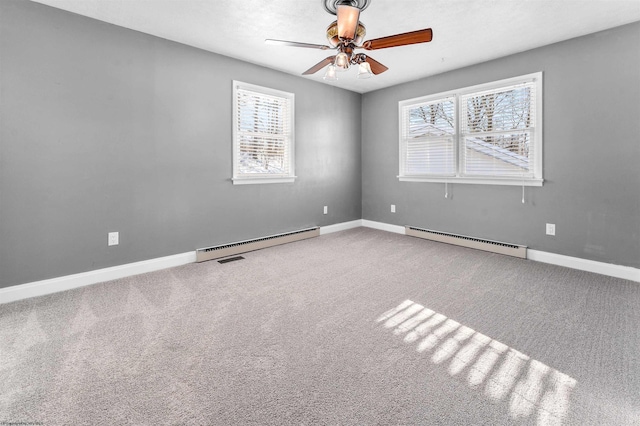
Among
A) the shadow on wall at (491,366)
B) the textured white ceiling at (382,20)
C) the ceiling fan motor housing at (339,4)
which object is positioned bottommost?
the shadow on wall at (491,366)

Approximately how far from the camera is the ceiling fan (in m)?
2.12

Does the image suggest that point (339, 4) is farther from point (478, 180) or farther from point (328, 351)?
point (478, 180)

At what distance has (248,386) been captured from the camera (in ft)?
5.34

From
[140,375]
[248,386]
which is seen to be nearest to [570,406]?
[248,386]

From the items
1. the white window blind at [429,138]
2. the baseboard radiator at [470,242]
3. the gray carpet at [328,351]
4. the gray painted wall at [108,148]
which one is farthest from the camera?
the white window blind at [429,138]

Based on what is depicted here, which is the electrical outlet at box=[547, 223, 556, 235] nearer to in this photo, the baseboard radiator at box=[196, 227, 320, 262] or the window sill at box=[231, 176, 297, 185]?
the baseboard radiator at box=[196, 227, 320, 262]

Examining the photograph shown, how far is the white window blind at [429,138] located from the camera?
185 inches

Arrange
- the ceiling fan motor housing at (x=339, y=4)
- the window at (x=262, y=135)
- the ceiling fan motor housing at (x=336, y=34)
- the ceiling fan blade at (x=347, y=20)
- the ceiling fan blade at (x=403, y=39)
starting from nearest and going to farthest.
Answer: the ceiling fan blade at (x=347, y=20) < the ceiling fan blade at (x=403, y=39) < the ceiling fan motor housing at (x=336, y=34) < the ceiling fan motor housing at (x=339, y=4) < the window at (x=262, y=135)

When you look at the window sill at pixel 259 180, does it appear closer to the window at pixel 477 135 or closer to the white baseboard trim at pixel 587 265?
the window at pixel 477 135

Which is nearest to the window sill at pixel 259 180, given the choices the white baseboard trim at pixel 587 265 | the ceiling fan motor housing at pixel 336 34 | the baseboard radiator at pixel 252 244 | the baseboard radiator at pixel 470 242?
the baseboard radiator at pixel 252 244

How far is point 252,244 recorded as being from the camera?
172 inches

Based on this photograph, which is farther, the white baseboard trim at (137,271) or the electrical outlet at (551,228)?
the electrical outlet at (551,228)

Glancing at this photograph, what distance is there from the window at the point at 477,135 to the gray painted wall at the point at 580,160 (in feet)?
0.38

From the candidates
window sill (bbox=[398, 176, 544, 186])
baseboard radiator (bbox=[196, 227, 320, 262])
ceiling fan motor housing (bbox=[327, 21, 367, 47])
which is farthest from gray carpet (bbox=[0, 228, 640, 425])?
ceiling fan motor housing (bbox=[327, 21, 367, 47])
